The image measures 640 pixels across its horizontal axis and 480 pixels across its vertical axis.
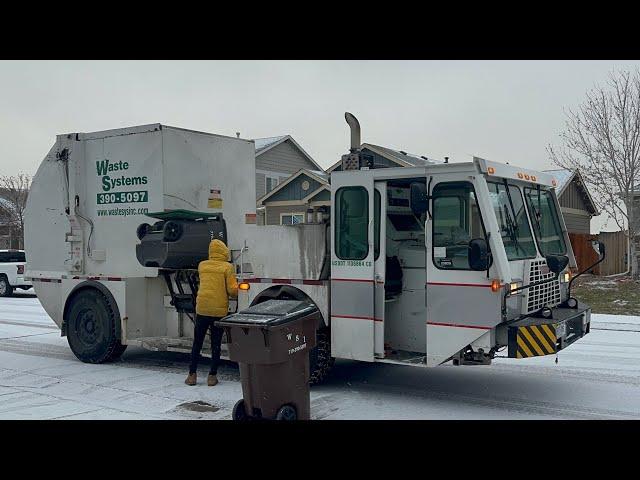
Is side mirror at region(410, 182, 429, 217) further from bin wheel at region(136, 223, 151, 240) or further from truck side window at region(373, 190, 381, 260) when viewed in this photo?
bin wheel at region(136, 223, 151, 240)

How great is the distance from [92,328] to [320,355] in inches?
156

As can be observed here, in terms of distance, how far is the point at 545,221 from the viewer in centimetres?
791

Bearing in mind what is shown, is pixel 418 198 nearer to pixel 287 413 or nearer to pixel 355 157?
pixel 355 157

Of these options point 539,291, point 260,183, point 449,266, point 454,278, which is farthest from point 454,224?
point 260,183

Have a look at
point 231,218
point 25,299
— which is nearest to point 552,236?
point 231,218

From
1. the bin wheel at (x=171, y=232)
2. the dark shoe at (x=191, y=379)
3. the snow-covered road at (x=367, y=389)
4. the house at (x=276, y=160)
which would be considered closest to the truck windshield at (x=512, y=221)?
the snow-covered road at (x=367, y=389)

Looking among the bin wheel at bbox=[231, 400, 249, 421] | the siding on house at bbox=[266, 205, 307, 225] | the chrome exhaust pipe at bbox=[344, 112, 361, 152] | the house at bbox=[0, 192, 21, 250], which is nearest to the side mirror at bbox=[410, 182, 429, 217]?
the chrome exhaust pipe at bbox=[344, 112, 361, 152]

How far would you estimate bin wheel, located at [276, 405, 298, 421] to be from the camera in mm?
6059

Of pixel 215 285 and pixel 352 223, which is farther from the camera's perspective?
pixel 215 285

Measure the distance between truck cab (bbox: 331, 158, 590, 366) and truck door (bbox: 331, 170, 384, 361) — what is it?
11 millimetres

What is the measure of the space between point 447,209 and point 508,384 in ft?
8.70

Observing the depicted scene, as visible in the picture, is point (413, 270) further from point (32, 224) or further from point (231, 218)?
point (32, 224)

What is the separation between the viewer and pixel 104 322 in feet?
31.7

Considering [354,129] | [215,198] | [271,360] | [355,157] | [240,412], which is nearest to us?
[271,360]
